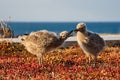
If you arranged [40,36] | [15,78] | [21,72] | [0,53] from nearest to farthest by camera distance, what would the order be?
1. [15,78]
2. [21,72]
3. [40,36]
4. [0,53]

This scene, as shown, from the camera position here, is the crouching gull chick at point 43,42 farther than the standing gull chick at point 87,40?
No

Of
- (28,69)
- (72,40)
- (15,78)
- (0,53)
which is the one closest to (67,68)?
(28,69)

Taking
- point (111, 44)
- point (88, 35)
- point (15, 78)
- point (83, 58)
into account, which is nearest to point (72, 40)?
point (111, 44)

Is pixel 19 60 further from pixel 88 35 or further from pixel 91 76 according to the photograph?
pixel 91 76

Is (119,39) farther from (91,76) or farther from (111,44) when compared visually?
(91,76)

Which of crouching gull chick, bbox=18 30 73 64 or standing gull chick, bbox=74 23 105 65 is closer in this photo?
crouching gull chick, bbox=18 30 73 64

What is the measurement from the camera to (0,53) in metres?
20.5

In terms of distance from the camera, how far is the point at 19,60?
17312 millimetres

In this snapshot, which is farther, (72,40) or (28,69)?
(72,40)

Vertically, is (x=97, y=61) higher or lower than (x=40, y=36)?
lower

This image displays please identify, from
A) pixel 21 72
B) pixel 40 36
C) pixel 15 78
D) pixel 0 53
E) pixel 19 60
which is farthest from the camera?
pixel 0 53

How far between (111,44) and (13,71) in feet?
35.5

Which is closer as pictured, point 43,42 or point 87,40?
point 43,42

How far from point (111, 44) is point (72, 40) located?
6.14ft
